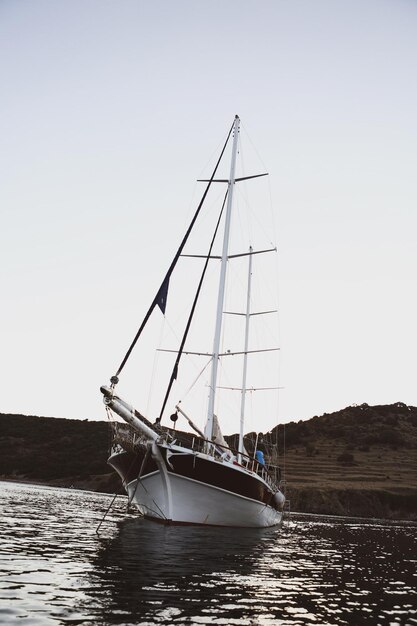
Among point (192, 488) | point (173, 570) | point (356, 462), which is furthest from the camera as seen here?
point (356, 462)

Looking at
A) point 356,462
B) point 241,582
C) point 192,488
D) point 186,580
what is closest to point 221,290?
point 192,488

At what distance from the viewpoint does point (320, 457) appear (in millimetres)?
83500

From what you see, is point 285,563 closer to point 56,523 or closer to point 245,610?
point 245,610

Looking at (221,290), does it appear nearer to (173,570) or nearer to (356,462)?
(173,570)

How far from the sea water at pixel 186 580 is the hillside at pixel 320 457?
31815mm

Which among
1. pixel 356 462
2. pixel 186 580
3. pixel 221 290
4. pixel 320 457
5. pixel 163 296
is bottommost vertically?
pixel 186 580

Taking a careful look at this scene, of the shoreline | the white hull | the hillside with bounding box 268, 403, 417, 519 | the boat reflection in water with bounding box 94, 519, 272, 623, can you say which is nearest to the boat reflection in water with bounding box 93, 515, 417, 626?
the boat reflection in water with bounding box 94, 519, 272, 623

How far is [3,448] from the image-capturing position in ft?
309

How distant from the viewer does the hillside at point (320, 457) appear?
61.6m

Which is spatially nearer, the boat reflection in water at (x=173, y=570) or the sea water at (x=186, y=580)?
the sea water at (x=186, y=580)

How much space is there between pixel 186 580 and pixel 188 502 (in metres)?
12.6

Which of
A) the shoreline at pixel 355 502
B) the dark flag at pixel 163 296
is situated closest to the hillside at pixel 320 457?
the shoreline at pixel 355 502

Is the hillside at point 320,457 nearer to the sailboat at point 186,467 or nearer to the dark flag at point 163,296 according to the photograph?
the sailboat at point 186,467

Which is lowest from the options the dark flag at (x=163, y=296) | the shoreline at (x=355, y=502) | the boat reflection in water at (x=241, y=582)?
the shoreline at (x=355, y=502)
